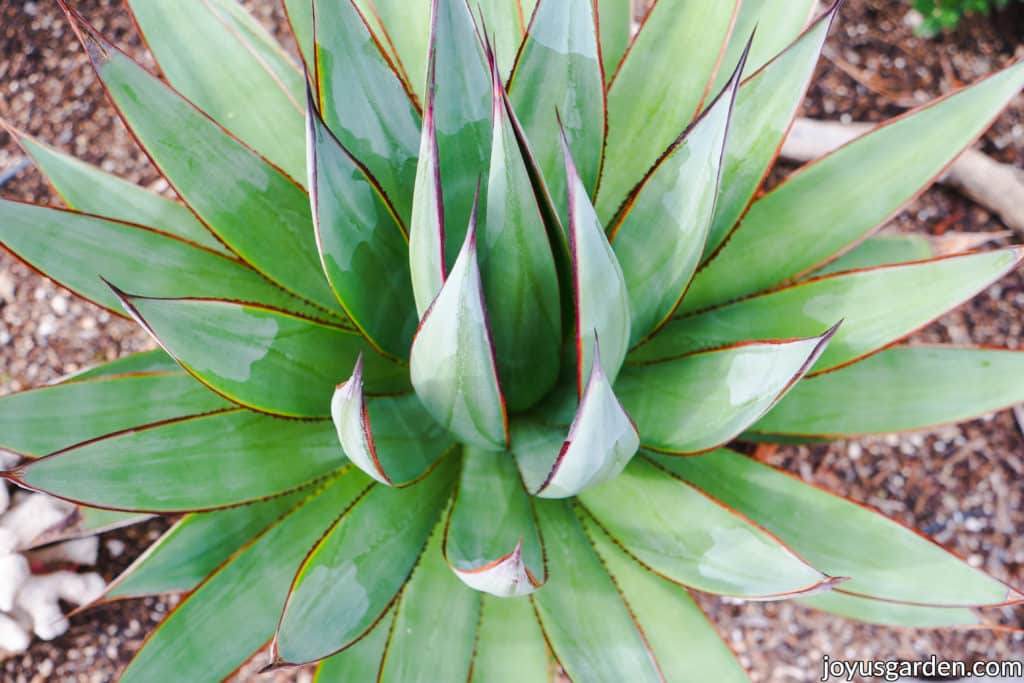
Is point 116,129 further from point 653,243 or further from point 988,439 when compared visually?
point 988,439

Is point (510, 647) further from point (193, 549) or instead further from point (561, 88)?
point (561, 88)

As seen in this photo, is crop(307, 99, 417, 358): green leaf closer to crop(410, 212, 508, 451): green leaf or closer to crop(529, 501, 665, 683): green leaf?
crop(410, 212, 508, 451): green leaf

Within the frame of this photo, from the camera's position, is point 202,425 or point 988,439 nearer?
point 202,425

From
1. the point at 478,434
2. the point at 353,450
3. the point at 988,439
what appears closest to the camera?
the point at 353,450

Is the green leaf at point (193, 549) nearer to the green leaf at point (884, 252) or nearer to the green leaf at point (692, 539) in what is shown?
the green leaf at point (692, 539)

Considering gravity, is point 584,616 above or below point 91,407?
below

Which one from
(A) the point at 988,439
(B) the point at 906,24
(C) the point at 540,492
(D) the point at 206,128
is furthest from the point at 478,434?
(B) the point at 906,24

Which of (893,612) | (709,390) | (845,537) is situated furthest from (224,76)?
(893,612)
